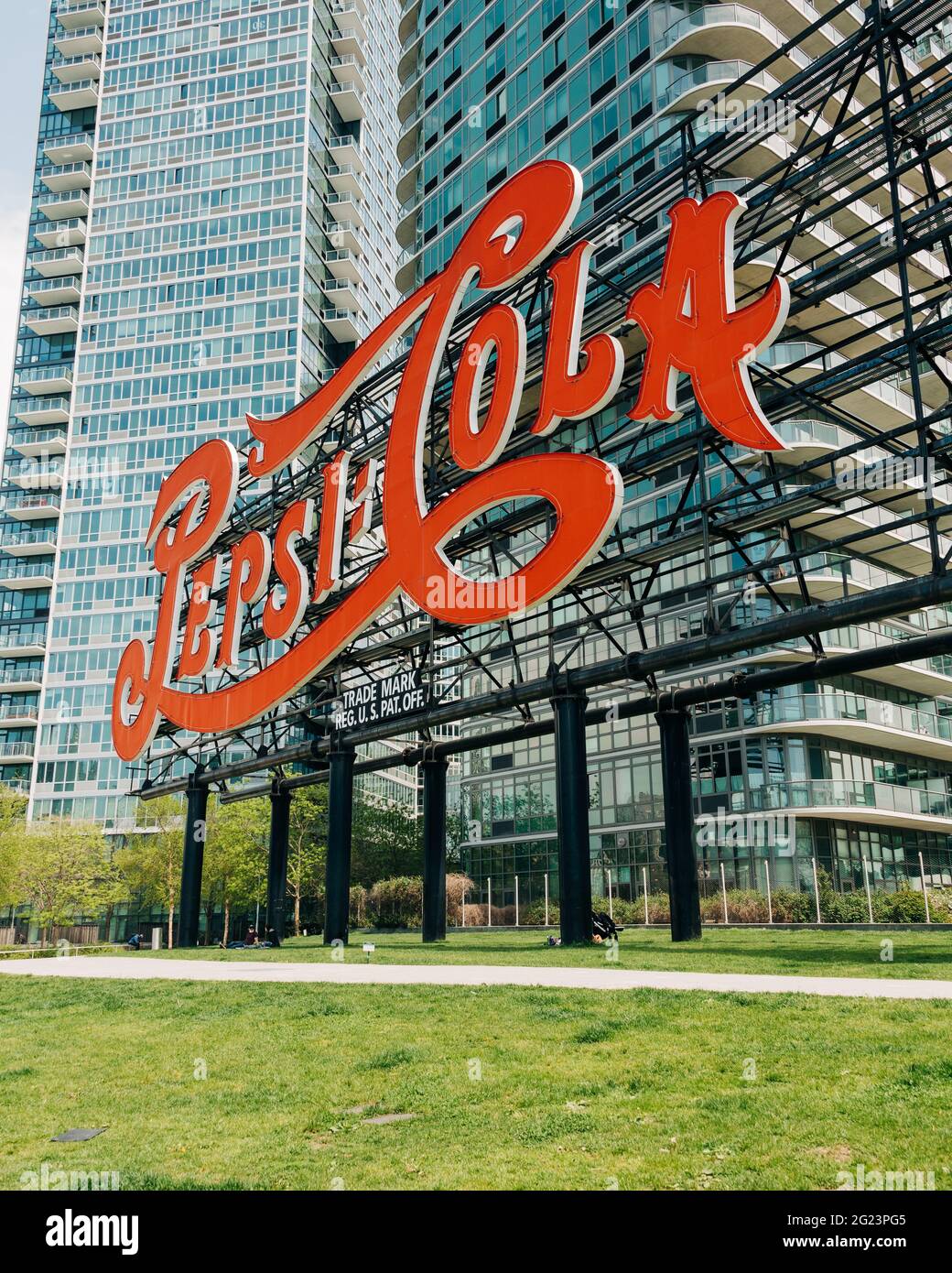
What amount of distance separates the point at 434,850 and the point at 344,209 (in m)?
84.4

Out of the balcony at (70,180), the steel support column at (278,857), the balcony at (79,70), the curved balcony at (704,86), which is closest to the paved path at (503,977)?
the steel support column at (278,857)

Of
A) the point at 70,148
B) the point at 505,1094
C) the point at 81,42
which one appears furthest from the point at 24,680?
the point at 505,1094

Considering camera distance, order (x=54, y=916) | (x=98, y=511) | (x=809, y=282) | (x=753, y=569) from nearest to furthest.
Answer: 1. (x=753, y=569)
2. (x=809, y=282)
3. (x=54, y=916)
4. (x=98, y=511)

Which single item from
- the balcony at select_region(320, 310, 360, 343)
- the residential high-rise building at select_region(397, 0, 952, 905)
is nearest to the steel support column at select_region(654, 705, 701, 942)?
the residential high-rise building at select_region(397, 0, 952, 905)

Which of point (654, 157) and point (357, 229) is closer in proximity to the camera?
point (654, 157)

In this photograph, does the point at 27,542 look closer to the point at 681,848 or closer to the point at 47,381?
the point at 47,381

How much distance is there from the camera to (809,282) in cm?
2372

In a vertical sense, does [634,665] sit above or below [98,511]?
below

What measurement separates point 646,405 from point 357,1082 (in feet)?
51.0

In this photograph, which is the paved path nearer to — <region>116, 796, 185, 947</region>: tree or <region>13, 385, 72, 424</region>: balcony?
<region>116, 796, 185, 947</region>: tree

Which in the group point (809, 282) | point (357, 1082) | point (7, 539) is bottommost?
point (357, 1082)

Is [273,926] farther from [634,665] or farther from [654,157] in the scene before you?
[654,157]

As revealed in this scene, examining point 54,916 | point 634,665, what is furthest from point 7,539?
point 634,665

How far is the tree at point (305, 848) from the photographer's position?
69125 mm
